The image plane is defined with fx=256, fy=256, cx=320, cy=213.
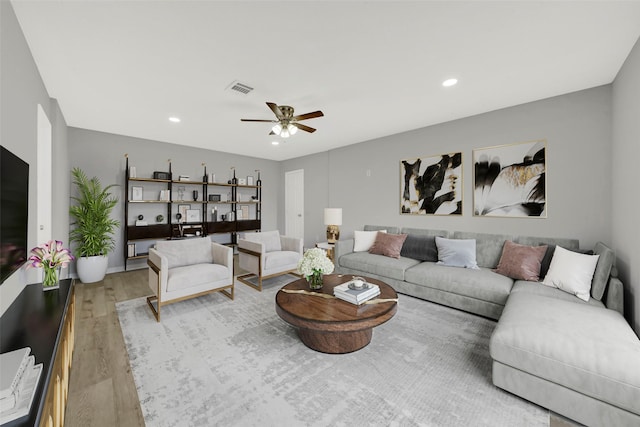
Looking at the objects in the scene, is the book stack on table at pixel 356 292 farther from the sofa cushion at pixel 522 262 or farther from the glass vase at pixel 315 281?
the sofa cushion at pixel 522 262

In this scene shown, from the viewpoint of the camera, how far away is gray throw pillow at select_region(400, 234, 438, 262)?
3760mm

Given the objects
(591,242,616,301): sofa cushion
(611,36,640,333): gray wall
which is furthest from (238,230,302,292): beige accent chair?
(611,36,640,333): gray wall

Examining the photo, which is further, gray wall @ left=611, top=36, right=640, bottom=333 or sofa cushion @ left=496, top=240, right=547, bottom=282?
sofa cushion @ left=496, top=240, right=547, bottom=282

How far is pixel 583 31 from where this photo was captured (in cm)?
193

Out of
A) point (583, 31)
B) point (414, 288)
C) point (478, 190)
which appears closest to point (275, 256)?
point (414, 288)

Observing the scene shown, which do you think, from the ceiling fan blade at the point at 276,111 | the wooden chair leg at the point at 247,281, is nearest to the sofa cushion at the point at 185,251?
the wooden chair leg at the point at 247,281

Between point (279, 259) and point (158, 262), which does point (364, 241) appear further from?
point (158, 262)

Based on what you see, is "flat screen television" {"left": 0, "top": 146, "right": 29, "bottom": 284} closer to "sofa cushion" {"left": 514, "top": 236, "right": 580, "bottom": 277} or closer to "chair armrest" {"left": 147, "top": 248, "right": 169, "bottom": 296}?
"chair armrest" {"left": 147, "top": 248, "right": 169, "bottom": 296}

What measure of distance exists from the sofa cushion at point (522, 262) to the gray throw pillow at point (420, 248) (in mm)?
833

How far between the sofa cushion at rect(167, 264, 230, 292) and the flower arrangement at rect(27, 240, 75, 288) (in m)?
0.97

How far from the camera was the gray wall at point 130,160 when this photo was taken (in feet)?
14.6

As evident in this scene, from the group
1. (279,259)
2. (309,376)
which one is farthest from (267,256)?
(309,376)

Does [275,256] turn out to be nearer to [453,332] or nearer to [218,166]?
[453,332]

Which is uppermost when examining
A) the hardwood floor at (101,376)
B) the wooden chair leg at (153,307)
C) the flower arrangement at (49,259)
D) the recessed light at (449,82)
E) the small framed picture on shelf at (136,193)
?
the recessed light at (449,82)
